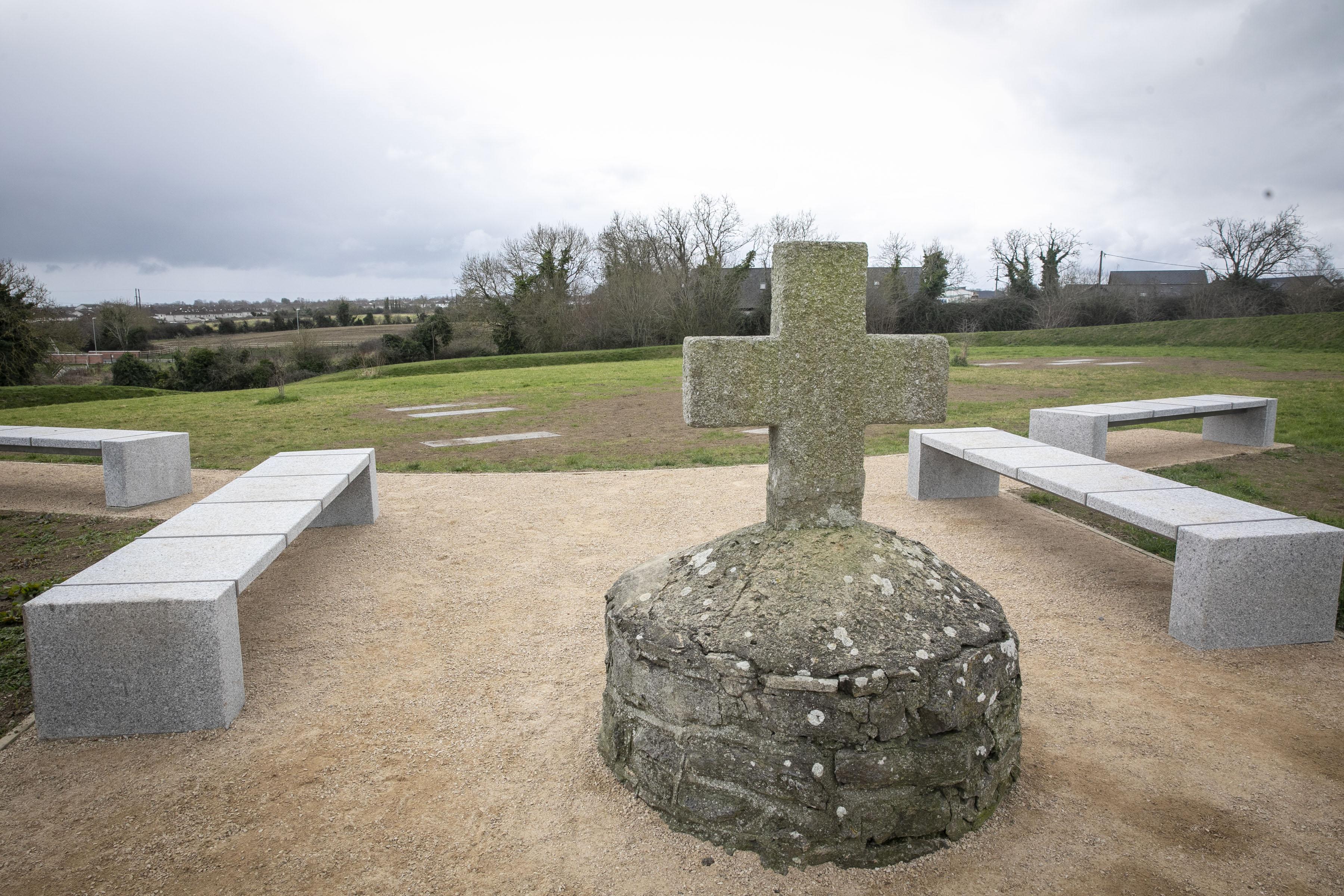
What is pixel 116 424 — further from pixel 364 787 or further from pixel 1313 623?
pixel 1313 623

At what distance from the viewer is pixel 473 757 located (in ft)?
10.0

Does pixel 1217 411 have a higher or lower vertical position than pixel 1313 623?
higher

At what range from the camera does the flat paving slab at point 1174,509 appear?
13.7 feet

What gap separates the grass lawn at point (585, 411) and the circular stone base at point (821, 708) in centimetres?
617

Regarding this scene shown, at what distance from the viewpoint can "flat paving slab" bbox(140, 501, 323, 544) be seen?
4.27 metres

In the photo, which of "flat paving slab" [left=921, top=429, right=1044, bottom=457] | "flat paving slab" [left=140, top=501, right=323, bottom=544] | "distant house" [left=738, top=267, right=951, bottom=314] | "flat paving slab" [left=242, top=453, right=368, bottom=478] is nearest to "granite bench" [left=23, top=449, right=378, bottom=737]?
"flat paving slab" [left=140, top=501, right=323, bottom=544]

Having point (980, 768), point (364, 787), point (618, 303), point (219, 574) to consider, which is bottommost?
point (364, 787)

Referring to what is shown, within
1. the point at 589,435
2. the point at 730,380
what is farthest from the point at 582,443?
the point at 730,380

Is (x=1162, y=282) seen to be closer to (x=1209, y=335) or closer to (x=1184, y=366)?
(x=1209, y=335)

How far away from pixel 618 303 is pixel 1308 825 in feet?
115

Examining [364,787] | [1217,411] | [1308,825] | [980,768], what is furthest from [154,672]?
[1217,411]

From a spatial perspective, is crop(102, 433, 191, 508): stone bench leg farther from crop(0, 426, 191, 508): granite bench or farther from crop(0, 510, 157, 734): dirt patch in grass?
crop(0, 510, 157, 734): dirt patch in grass

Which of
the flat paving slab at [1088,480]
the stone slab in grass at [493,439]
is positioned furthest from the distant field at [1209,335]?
the stone slab in grass at [493,439]

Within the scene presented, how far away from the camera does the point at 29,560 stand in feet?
18.1
